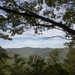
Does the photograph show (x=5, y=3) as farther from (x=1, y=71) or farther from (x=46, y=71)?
(x=1, y=71)

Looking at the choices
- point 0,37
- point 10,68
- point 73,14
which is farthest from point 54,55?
point 73,14

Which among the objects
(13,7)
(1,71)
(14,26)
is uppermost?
(13,7)

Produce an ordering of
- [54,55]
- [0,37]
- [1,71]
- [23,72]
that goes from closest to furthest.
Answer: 1. [23,72]
2. [1,71]
3. [0,37]
4. [54,55]

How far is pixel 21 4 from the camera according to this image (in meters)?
11.8

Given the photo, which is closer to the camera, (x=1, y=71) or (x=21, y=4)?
(x=21, y=4)

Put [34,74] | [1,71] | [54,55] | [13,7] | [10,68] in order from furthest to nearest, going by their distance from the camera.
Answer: [54,55], [1,71], [10,68], [34,74], [13,7]

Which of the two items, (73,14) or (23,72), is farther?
(23,72)

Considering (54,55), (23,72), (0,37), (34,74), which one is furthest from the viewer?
(54,55)

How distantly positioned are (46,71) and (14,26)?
57.2 feet

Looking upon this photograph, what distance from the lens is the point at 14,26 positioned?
11898 mm

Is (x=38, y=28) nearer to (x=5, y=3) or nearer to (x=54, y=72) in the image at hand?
(x=5, y=3)

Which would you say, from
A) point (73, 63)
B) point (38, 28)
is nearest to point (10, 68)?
point (73, 63)

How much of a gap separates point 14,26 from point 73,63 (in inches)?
1433

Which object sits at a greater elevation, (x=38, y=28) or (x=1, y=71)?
(x=38, y=28)
